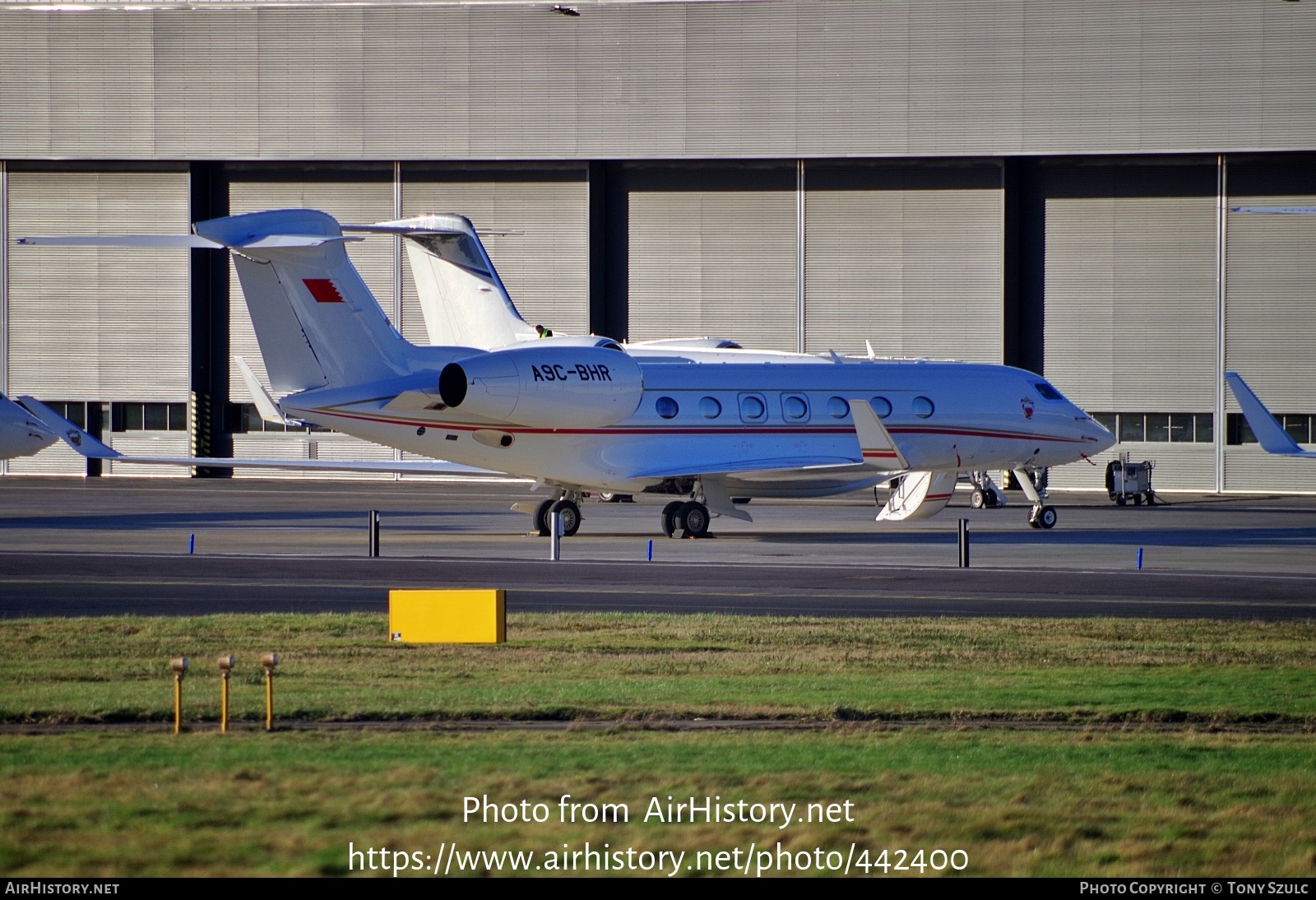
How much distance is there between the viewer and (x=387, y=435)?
90.6 feet

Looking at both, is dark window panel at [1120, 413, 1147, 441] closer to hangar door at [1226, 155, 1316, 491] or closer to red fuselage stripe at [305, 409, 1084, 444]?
hangar door at [1226, 155, 1316, 491]

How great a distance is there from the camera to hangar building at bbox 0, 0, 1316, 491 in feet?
166

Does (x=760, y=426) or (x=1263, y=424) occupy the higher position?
(x=1263, y=424)

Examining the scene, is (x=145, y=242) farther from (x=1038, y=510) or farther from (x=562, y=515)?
(x=1038, y=510)

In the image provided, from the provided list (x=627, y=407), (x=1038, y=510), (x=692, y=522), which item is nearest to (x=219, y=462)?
(x=627, y=407)

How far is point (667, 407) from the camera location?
3056 centimetres

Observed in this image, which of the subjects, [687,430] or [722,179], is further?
[722,179]

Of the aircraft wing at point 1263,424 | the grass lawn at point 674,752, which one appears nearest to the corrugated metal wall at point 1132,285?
the aircraft wing at point 1263,424


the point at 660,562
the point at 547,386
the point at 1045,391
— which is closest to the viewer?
the point at 660,562

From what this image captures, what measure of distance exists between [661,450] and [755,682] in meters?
17.0

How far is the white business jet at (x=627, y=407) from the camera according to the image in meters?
25.7

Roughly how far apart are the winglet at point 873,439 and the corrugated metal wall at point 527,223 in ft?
78.9

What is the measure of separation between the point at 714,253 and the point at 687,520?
83.8ft

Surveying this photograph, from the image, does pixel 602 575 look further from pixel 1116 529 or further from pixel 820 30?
pixel 820 30
